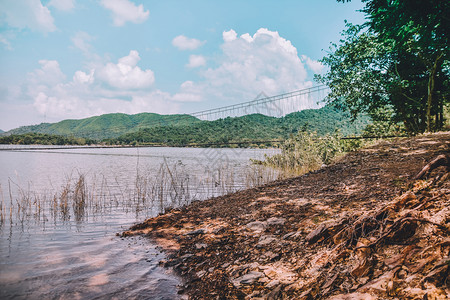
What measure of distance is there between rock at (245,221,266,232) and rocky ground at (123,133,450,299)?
21 mm

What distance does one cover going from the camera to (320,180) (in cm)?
770

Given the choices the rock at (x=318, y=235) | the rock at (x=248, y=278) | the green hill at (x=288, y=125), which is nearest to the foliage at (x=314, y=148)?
the green hill at (x=288, y=125)

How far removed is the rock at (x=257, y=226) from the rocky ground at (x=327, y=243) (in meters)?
0.02

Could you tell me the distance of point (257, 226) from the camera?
473cm

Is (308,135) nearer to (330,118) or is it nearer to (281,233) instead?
(330,118)

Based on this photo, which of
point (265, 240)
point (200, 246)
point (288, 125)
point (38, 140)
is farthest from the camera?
point (38, 140)

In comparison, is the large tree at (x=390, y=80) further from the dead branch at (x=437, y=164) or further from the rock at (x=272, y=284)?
the rock at (x=272, y=284)

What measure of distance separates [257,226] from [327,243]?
5.39ft

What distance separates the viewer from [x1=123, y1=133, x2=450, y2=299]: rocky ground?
7.00 ft

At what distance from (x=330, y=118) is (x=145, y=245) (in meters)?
16.6

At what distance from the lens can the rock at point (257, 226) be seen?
459 centimetres

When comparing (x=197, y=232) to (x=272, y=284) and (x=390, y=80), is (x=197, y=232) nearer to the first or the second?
(x=272, y=284)

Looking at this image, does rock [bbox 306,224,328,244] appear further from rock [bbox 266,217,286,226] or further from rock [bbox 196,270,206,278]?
rock [bbox 196,270,206,278]

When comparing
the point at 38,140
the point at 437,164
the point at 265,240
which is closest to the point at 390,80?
the point at 437,164
